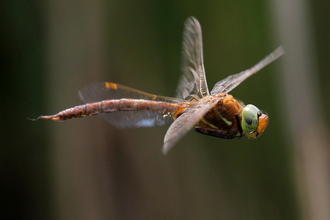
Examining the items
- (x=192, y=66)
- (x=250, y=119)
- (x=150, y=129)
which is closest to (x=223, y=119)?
(x=250, y=119)

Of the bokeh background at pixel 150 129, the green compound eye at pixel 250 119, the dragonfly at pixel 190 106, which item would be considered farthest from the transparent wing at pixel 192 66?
the bokeh background at pixel 150 129

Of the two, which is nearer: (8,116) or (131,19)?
(8,116)

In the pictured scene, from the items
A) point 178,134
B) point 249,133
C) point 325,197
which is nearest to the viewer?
point 178,134

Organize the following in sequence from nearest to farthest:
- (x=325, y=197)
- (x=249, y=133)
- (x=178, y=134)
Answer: (x=178, y=134) < (x=249, y=133) < (x=325, y=197)

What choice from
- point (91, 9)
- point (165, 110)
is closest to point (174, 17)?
point (91, 9)

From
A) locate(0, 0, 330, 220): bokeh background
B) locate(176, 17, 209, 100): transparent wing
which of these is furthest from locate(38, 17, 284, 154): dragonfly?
locate(0, 0, 330, 220): bokeh background

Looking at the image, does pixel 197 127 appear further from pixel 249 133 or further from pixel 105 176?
pixel 105 176

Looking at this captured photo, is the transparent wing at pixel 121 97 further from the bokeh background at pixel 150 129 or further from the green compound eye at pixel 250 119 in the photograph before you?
the bokeh background at pixel 150 129
